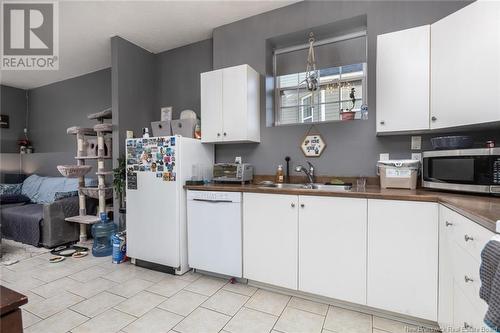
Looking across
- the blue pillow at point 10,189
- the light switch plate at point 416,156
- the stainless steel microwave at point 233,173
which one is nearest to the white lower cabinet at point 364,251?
the stainless steel microwave at point 233,173

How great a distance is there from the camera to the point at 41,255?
10.0 ft

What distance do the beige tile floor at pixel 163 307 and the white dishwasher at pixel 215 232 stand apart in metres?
0.18

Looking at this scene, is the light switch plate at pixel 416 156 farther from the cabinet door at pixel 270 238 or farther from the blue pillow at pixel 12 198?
the blue pillow at pixel 12 198

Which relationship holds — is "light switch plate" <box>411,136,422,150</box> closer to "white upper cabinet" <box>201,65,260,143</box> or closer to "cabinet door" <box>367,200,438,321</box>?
"cabinet door" <box>367,200,438,321</box>

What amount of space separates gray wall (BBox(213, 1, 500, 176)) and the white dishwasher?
2.29 feet

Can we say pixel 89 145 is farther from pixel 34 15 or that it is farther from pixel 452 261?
pixel 452 261

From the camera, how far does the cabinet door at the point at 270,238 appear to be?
6.53ft

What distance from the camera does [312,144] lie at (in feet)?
8.26

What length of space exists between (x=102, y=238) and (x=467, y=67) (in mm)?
3903

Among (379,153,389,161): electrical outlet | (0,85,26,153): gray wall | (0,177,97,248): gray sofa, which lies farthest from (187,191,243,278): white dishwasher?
(0,85,26,153): gray wall

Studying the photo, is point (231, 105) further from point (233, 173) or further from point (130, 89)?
point (130, 89)

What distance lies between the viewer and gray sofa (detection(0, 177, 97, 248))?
10.6ft

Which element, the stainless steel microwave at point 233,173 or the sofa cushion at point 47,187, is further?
the sofa cushion at point 47,187

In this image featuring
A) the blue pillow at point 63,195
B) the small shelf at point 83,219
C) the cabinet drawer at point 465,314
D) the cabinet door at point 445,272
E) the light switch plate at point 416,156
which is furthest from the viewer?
the blue pillow at point 63,195
